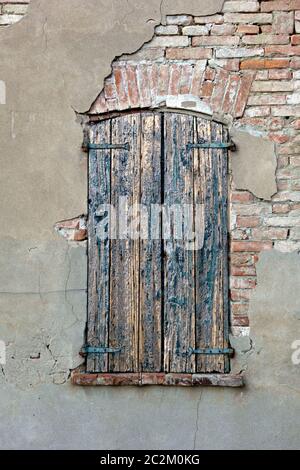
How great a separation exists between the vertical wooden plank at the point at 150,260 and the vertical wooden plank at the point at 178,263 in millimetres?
47

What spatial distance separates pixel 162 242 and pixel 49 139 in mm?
1020

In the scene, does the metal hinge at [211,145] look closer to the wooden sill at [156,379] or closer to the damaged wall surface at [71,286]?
the damaged wall surface at [71,286]

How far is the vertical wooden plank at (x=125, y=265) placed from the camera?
4.04 meters

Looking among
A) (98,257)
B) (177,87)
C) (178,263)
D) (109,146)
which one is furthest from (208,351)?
(177,87)

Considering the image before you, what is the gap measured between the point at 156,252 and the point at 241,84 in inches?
49.3

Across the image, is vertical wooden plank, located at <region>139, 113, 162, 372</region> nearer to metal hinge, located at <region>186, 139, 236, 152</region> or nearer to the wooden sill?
the wooden sill

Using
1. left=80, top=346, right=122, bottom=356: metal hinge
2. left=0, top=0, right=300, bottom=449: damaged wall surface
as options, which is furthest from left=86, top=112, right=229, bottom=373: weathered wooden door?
left=0, top=0, right=300, bottom=449: damaged wall surface

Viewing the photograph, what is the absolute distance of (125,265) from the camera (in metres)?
4.07

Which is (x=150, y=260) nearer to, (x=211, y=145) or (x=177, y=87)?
(x=211, y=145)

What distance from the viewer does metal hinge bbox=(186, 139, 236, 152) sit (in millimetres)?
4059

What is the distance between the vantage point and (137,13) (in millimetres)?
4094


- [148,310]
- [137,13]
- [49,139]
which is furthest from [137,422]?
[137,13]

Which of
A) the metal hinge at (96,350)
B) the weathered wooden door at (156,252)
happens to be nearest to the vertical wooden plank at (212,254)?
the weathered wooden door at (156,252)
